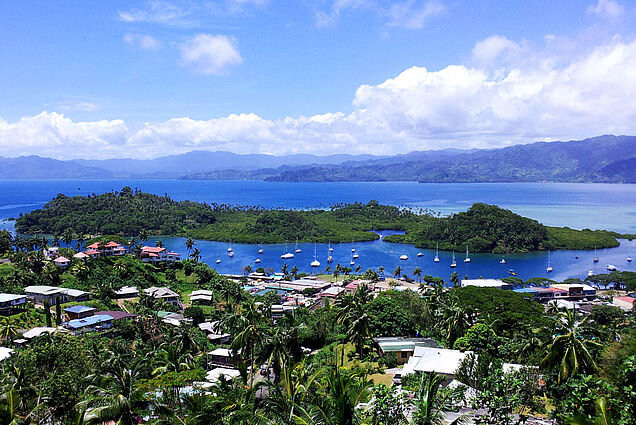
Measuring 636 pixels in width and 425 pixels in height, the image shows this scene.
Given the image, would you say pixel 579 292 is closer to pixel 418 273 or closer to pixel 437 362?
pixel 418 273

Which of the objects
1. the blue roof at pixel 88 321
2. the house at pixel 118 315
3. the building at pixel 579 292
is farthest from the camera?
the building at pixel 579 292

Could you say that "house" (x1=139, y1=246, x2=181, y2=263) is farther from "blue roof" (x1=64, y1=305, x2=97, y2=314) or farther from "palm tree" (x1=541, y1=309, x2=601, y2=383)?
"palm tree" (x1=541, y1=309, x2=601, y2=383)

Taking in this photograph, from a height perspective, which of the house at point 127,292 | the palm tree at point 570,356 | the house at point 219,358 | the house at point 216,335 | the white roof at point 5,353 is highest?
the palm tree at point 570,356

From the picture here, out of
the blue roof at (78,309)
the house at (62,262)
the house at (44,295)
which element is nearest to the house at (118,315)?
the blue roof at (78,309)

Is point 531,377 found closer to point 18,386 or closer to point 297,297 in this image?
point 18,386

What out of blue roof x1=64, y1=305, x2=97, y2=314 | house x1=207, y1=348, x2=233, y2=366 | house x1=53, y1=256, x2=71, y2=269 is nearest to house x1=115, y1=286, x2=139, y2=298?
blue roof x1=64, y1=305, x2=97, y2=314

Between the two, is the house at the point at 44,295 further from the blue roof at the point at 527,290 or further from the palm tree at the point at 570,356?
the blue roof at the point at 527,290

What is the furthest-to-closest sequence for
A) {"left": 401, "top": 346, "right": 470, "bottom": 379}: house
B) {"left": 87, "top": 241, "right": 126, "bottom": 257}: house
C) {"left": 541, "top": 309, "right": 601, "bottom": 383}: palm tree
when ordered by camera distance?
{"left": 87, "top": 241, "right": 126, "bottom": 257}: house
{"left": 401, "top": 346, "right": 470, "bottom": 379}: house
{"left": 541, "top": 309, "right": 601, "bottom": 383}: palm tree

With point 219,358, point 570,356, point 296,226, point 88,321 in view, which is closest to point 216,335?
point 219,358
